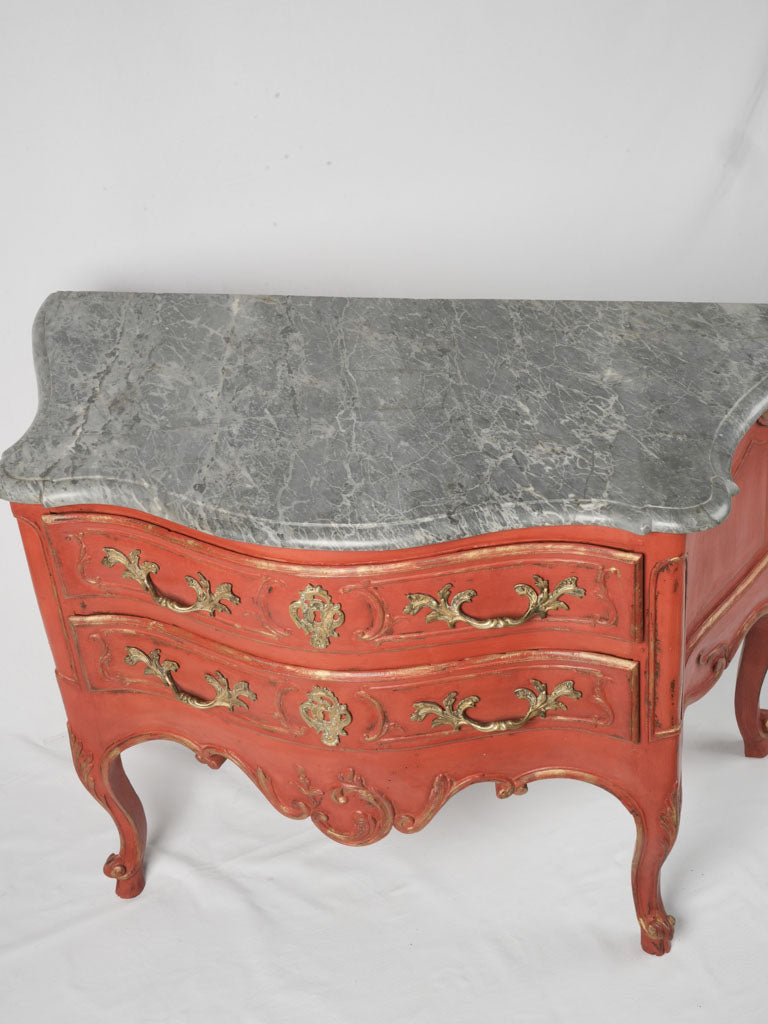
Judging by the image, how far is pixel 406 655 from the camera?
1.93 meters

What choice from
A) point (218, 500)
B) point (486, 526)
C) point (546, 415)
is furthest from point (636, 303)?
point (218, 500)

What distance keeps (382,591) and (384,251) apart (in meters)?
1.02

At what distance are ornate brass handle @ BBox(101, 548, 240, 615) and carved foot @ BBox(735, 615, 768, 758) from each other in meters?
1.23

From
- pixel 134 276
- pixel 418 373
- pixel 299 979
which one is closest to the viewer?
pixel 418 373

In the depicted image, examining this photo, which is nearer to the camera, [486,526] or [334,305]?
[486,526]

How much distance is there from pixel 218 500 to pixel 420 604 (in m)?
0.34

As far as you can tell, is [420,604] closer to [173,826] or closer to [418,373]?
[418,373]

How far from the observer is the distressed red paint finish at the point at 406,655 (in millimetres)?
1849

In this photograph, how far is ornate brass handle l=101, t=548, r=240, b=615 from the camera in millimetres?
1937

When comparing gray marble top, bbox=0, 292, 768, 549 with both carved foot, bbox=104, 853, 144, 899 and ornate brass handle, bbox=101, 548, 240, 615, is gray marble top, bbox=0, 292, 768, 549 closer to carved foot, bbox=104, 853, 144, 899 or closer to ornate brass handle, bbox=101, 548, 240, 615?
ornate brass handle, bbox=101, 548, 240, 615

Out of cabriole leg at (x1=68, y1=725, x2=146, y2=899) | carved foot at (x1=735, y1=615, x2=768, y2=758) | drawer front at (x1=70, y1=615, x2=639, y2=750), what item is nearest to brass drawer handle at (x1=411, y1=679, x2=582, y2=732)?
drawer front at (x1=70, y1=615, x2=639, y2=750)

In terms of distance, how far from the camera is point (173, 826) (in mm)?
2650

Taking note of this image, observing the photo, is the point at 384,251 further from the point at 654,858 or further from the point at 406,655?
the point at 654,858

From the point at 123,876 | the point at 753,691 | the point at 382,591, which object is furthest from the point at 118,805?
the point at 753,691
